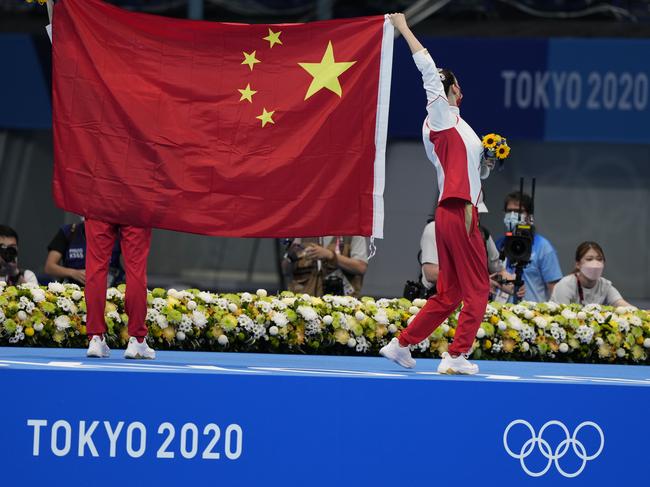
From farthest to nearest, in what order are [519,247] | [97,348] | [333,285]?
1. [333,285]
2. [519,247]
3. [97,348]

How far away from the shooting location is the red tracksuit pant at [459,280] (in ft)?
25.8

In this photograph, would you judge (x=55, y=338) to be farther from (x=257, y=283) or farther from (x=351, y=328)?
(x=257, y=283)

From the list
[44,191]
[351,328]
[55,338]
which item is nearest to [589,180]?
[44,191]

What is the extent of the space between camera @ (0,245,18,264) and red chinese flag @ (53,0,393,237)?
6.67 ft

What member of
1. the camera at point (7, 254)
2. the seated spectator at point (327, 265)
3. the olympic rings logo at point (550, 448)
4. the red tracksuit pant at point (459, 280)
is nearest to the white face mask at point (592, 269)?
the seated spectator at point (327, 265)

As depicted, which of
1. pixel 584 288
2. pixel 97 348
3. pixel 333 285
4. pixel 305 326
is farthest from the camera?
pixel 333 285

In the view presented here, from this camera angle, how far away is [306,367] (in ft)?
26.1

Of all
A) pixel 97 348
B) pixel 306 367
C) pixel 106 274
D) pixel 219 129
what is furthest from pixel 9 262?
pixel 306 367

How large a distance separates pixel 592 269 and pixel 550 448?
11.8ft

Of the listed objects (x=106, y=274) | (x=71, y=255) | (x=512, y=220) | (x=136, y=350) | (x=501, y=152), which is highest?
(x=501, y=152)

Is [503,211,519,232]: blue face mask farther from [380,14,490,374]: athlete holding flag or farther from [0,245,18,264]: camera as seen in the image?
[0,245,18,264]: camera

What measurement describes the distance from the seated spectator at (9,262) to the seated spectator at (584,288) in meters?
3.88

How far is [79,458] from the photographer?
267 inches

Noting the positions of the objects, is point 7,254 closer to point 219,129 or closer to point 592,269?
point 219,129
